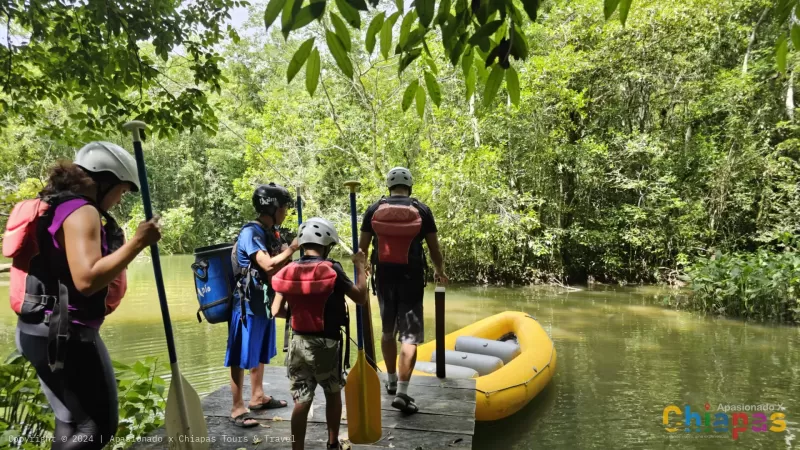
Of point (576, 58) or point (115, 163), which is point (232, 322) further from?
point (576, 58)

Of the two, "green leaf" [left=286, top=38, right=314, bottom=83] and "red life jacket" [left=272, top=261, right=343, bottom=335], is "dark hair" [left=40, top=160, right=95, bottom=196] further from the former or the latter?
"green leaf" [left=286, top=38, right=314, bottom=83]

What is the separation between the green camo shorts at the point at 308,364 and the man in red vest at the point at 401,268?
0.83 meters

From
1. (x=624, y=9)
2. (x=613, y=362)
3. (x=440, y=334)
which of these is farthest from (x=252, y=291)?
(x=613, y=362)

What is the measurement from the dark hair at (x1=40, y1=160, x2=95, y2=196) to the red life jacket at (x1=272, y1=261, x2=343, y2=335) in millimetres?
1091

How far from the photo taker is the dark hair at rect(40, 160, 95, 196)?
1.81 metres

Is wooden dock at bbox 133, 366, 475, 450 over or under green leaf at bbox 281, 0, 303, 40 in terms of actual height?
under

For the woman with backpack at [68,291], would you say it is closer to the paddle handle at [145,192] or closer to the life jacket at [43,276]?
the life jacket at [43,276]

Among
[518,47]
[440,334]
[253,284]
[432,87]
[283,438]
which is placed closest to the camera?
[518,47]

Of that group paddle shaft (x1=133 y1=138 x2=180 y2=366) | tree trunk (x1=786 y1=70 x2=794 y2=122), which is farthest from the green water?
tree trunk (x1=786 y1=70 x2=794 y2=122)

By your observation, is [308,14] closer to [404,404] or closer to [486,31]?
[486,31]

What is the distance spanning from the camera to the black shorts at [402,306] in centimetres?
343

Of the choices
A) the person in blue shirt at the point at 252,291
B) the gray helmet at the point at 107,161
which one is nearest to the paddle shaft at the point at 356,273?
the person in blue shirt at the point at 252,291

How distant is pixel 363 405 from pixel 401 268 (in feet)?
3.20

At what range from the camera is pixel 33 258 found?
1.77 meters
